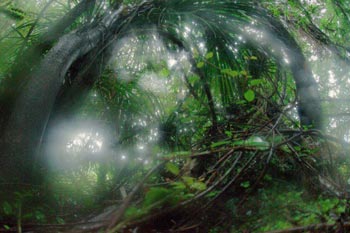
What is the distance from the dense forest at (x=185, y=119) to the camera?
1.50 m

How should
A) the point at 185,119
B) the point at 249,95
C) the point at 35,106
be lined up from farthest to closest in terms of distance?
1. the point at 185,119
2. the point at 35,106
3. the point at 249,95

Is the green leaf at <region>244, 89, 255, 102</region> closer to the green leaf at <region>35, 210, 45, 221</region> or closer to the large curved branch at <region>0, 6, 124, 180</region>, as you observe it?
the green leaf at <region>35, 210, 45, 221</region>

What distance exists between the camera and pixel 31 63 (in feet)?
9.01

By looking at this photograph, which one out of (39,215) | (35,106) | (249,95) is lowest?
(39,215)

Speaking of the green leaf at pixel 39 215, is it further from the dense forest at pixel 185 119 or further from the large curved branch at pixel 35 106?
the large curved branch at pixel 35 106

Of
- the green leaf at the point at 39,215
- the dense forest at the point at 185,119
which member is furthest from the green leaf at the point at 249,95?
the green leaf at the point at 39,215

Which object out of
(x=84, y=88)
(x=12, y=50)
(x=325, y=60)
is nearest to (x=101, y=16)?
(x=84, y=88)

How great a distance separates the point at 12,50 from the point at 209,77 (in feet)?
6.99

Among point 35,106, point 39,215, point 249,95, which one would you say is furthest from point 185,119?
point 39,215

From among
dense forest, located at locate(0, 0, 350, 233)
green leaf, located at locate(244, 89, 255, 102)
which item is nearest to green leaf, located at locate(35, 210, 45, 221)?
dense forest, located at locate(0, 0, 350, 233)

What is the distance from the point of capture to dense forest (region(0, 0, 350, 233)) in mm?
1501

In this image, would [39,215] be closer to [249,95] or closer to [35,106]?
[35,106]

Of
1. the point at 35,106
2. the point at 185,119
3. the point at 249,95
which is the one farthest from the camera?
the point at 185,119

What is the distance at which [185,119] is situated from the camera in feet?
8.38
